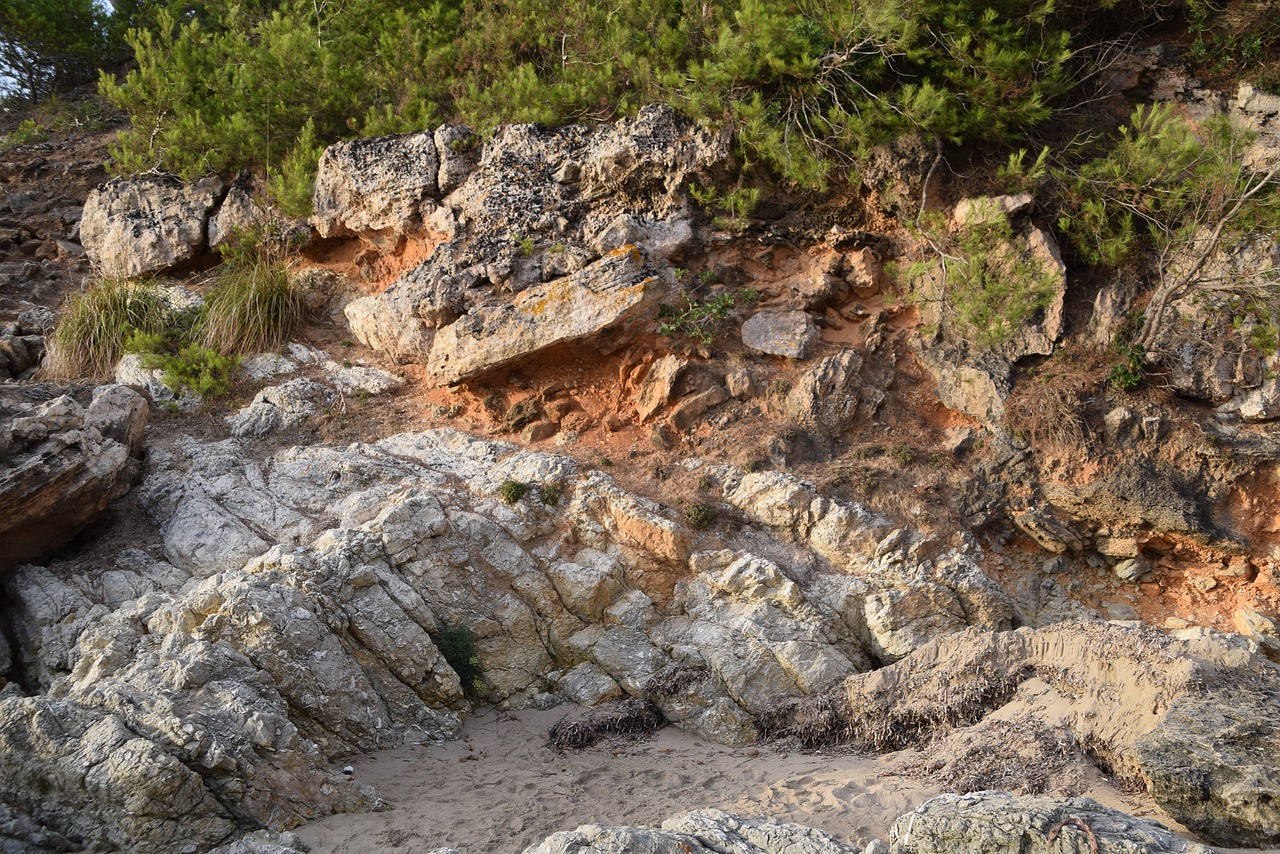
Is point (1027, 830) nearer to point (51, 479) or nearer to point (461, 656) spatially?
point (461, 656)

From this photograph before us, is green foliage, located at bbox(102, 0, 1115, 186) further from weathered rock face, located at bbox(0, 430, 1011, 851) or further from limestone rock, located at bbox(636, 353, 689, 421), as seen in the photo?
weathered rock face, located at bbox(0, 430, 1011, 851)

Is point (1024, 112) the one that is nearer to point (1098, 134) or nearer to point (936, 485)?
point (1098, 134)

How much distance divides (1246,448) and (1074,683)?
11.8ft

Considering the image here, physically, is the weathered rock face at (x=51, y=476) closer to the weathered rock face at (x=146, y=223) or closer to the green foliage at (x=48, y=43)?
the weathered rock face at (x=146, y=223)

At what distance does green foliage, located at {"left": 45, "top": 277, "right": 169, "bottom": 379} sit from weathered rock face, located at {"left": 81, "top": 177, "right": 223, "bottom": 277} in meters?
0.87

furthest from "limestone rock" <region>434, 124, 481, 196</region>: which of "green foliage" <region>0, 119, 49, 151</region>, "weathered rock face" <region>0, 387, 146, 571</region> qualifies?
"green foliage" <region>0, 119, 49, 151</region>

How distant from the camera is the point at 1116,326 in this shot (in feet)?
28.3

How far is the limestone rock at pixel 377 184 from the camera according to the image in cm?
1024

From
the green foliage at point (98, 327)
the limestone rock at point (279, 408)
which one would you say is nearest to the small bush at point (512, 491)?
the limestone rock at point (279, 408)

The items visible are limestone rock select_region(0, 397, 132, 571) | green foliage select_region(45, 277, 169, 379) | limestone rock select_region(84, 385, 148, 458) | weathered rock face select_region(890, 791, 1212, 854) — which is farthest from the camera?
green foliage select_region(45, 277, 169, 379)

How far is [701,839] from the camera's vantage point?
14.6ft

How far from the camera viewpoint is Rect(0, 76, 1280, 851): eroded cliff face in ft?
17.0

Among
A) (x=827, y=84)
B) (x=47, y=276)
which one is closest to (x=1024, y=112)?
(x=827, y=84)

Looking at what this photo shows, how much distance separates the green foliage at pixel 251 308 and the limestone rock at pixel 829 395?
591 cm
